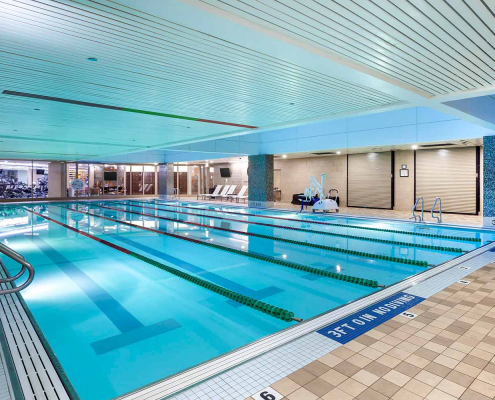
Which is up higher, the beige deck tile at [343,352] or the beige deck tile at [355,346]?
the beige deck tile at [355,346]

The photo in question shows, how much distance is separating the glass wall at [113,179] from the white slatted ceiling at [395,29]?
79.9 feet

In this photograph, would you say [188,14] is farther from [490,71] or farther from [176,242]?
[176,242]

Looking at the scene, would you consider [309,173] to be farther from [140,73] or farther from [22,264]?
[22,264]

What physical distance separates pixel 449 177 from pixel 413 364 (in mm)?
12910

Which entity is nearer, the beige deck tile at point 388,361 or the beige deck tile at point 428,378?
the beige deck tile at point 428,378

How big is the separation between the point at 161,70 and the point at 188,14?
6.71 ft

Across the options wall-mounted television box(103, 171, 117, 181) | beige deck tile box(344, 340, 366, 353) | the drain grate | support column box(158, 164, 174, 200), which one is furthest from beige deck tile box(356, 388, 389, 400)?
wall-mounted television box(103, 171, 117, 181)

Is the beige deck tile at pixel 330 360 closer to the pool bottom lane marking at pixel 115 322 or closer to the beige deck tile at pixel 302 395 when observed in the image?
the beige deck tile at pixel 302 395

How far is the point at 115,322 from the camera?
354 centimetres

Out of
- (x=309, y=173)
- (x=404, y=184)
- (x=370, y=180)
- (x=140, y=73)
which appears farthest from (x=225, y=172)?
(x=140, y=73)

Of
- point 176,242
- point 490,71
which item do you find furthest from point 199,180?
point 490,71

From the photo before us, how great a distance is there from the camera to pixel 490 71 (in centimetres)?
460

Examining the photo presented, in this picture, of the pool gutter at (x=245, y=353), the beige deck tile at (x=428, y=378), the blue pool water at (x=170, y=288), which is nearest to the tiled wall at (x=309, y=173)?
the blue pool water at (x=170, y=288)

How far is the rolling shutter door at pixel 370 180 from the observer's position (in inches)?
587
